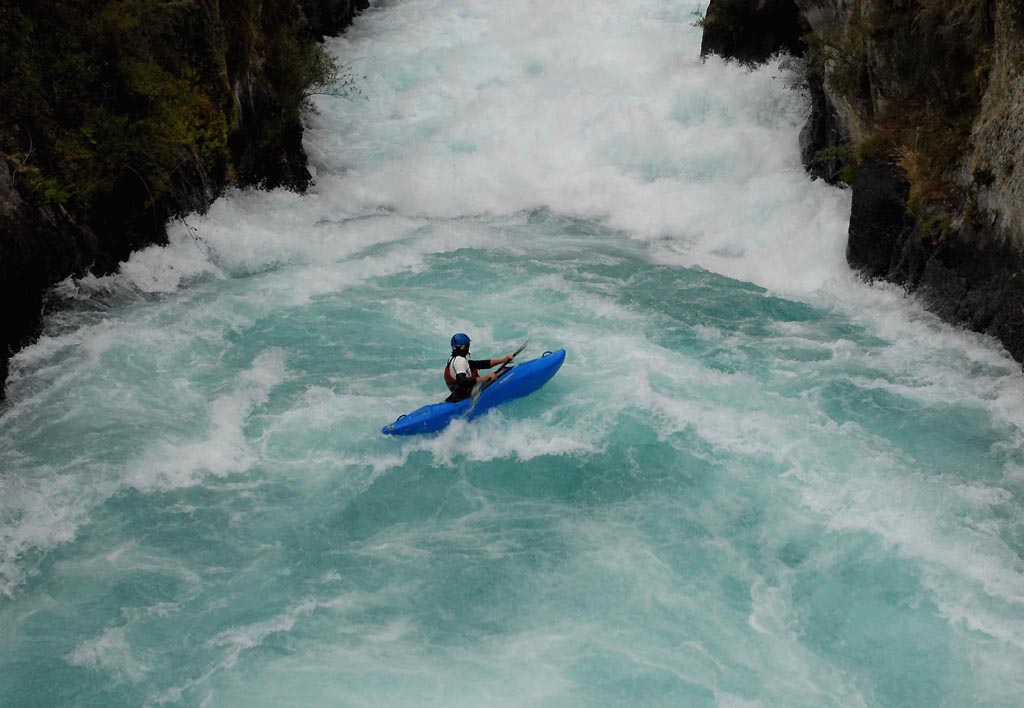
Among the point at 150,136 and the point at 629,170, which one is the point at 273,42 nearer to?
the point at 150,136

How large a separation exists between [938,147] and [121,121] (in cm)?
988

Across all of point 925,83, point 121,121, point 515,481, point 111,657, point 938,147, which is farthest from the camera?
point 121,121

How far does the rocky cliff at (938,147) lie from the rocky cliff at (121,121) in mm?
8889

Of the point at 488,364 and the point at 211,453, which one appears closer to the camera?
the point at 211,453

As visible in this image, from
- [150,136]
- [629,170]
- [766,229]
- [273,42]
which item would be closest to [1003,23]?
[766,229]

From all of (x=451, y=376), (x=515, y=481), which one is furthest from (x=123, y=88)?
(x=515, y=481)

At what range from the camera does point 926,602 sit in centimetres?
701

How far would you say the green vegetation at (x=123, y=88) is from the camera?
10453mm

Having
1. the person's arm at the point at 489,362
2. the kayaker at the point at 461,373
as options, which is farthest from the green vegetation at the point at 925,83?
the kayaker at the point at 461,373

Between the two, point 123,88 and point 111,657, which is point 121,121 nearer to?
point 123,88

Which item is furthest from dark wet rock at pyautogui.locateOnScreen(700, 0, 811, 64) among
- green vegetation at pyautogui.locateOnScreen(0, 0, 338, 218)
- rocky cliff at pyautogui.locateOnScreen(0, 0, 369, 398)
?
green vegetation at pyautogui.locateOnScreen(0, 0, 338, 218)

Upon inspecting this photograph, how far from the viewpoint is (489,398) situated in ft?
30.6

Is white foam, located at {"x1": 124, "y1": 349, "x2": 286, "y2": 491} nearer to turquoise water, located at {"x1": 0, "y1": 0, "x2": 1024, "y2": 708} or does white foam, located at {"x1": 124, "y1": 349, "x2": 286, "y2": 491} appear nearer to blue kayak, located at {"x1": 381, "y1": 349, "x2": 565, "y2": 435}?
turquoise water, located at {"x1": 0, "y1": 0, "x2": 1024, "y2": 708}

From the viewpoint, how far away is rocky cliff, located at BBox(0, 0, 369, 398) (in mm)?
10109
